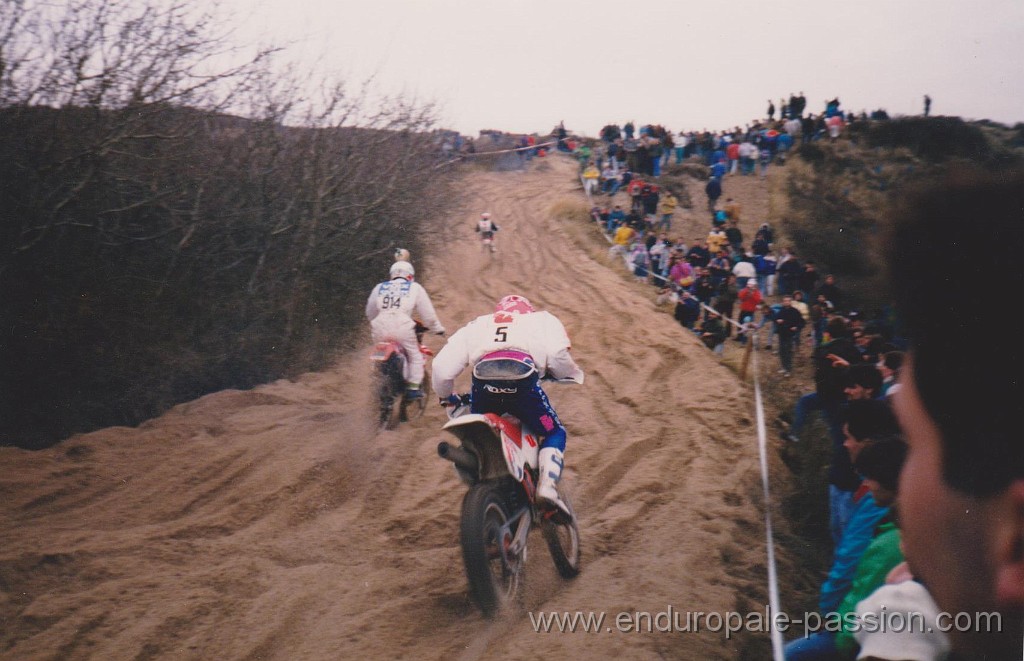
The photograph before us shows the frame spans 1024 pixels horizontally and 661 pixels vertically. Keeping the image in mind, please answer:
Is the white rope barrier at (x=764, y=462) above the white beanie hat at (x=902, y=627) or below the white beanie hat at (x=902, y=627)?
below

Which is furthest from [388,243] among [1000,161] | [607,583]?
[1000,161]

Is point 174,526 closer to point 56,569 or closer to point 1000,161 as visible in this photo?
point 56,569

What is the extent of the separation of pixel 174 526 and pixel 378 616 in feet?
8.40

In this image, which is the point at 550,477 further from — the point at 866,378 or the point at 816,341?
the point at 816,341

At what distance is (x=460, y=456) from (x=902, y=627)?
3.51 metres

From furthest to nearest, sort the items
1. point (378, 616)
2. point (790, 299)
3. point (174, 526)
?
point (790, 299) < point (174, 526) < point (378, 616)

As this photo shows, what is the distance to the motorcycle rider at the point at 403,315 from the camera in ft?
29.8

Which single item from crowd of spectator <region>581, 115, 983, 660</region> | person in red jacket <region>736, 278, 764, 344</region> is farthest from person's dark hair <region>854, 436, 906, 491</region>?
person in red jacket <region>736, 278, 764, 344</region>

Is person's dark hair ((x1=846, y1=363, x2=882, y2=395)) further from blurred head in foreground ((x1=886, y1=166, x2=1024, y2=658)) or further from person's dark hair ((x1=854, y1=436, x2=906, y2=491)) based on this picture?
blurred head in foreground ((x1=886, y1=166, x2=1024, y2=658))

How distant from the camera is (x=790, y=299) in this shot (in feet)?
44.4

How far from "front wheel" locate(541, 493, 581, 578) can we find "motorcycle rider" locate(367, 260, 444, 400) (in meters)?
3.97

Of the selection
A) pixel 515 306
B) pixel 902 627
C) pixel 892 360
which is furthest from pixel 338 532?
pixel 892 360

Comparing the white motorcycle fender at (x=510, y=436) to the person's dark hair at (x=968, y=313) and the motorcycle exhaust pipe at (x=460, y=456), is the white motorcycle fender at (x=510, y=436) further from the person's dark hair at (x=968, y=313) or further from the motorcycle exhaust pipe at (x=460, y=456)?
the person's dark hair at (x=968, y=313)

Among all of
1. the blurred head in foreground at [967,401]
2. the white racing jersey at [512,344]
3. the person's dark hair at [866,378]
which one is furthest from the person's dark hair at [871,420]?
the blurred head in foreground at [967,401]
